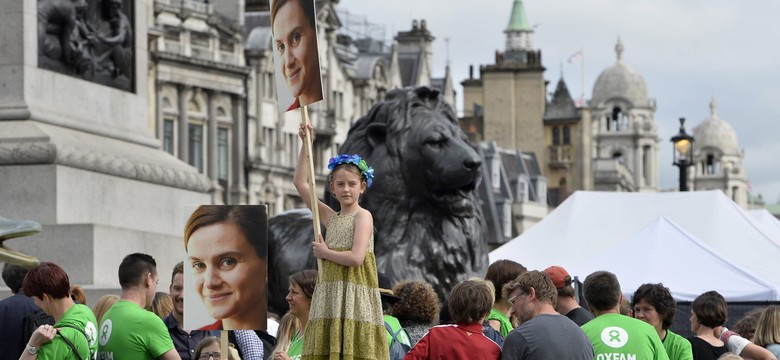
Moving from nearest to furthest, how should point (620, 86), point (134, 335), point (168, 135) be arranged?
1. point (134, 335)
2. point (168, 135)
3. point (620, 86)

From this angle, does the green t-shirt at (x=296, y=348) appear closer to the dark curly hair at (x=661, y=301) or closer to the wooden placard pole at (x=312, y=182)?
the wooden placard pole at (x=312, y=182)

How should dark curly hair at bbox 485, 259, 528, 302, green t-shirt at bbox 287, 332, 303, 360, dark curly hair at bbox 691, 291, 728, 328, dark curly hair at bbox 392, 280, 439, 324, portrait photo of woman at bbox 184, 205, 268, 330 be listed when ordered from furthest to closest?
1. dark curly hair at bbox 691, 291, 728, 328
2. dark curly hair at bbox 485, 259, 528, 302
3. dark curly hair at bbox 392, 280, 439, 324
4. green t-shirt at bbox 287, 332, 303, 360
5. portrait photo of woman at bbox 184, 205, 268, 330

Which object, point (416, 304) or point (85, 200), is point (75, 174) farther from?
point (416, 304)

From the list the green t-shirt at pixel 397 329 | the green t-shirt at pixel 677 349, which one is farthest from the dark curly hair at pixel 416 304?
the green t-shirt at pixel 677 349

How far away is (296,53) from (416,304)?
199 cm

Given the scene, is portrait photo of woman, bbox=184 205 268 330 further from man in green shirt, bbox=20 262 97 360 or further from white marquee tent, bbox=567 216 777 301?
white marquee tent, bbox=567 216 777 301

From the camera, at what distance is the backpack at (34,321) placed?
11.4 meters

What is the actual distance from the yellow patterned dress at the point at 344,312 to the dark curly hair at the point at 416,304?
6.03 ft

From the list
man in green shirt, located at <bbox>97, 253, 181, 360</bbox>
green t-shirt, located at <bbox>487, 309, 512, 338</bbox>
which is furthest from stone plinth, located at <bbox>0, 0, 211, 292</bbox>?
man in green shirt, located at <bbox>97, 253, 181, 360</bbox>

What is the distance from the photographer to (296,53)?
1070 centimetres

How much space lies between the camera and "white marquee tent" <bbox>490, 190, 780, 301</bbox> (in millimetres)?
20297

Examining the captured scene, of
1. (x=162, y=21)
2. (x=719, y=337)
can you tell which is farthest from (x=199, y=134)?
(x=719, y=337)

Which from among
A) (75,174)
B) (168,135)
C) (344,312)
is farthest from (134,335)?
(168,135)

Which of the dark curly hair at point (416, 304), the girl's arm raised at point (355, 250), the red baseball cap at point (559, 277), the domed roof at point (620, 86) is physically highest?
the domed roof at point (620, 86)
